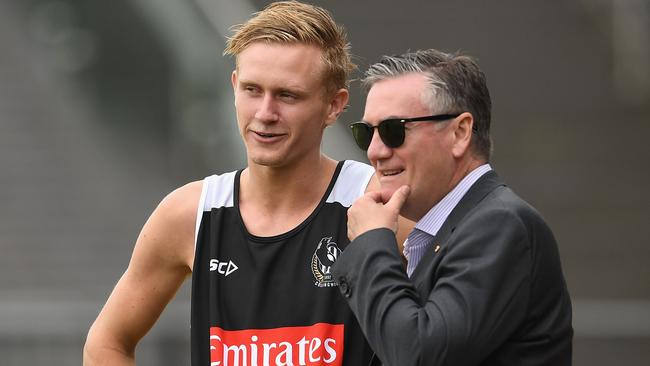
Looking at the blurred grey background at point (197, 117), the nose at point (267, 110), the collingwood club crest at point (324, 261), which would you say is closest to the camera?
the nose at point (267, 110)

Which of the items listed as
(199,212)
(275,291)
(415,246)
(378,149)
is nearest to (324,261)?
(275,291)

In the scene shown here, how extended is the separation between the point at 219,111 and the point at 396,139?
6.34 m

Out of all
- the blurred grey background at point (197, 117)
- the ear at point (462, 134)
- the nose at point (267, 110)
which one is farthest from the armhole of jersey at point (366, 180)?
the blurred grey background at point (197, 117)

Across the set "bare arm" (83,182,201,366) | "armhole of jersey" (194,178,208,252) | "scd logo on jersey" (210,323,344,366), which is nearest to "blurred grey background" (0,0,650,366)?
"bare arm" (83,182,201,366)

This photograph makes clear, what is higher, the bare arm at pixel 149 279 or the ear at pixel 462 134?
the ear at pixel 462 134

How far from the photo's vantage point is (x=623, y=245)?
9984 millimetres

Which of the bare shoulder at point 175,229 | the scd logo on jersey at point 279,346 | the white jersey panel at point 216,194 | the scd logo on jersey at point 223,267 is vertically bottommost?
the scd logo on jersey at point 279,346

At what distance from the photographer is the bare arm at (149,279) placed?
4.01 m

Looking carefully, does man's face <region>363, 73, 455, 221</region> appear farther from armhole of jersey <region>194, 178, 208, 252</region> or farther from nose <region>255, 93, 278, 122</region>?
armhole of jersey <region>194, 178, 208, 252</region>

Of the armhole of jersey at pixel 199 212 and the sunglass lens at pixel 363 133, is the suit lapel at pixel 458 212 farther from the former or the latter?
the armhole of jersey at pixel 199 212

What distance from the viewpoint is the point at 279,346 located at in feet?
12.3

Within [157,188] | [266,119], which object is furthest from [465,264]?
[157,188]

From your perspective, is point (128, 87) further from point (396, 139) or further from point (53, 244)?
point (396, 139)

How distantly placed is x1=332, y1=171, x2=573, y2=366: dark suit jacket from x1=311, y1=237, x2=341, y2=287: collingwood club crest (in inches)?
27.5
